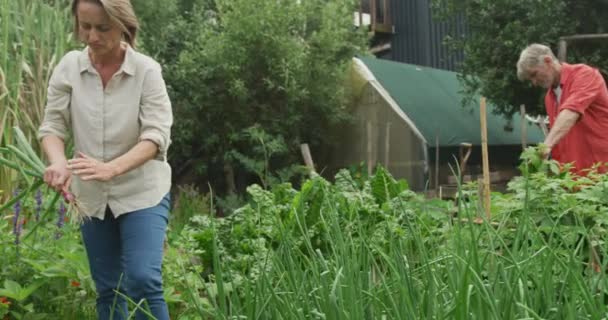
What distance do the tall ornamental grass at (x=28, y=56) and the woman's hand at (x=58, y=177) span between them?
1.85 meters

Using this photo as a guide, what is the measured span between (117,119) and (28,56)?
223 centimetres

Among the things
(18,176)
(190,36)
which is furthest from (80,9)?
(190,36)

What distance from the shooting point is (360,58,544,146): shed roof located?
1214cm

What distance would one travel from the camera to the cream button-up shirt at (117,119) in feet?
8.20

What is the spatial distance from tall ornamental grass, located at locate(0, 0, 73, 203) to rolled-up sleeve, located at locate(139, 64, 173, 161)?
66.8 inches

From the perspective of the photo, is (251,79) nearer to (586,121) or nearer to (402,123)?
(402,123)

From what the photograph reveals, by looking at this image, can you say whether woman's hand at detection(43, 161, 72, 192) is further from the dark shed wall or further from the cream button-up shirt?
the dark shed wall

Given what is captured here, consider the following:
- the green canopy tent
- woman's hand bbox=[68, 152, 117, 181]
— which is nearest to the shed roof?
the green canopy tent

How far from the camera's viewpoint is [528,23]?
10078mm

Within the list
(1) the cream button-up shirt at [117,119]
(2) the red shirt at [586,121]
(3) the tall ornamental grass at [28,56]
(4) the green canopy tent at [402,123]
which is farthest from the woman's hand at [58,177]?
(4) the green canopy tent at [402,123]

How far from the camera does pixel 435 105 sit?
42.0 feet

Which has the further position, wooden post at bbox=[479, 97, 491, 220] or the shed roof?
the shed roof

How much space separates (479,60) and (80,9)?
894 centimetres

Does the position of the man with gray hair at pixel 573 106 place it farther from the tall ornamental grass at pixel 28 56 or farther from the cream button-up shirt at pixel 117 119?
the tall ornamental grass at pixel 28 56
